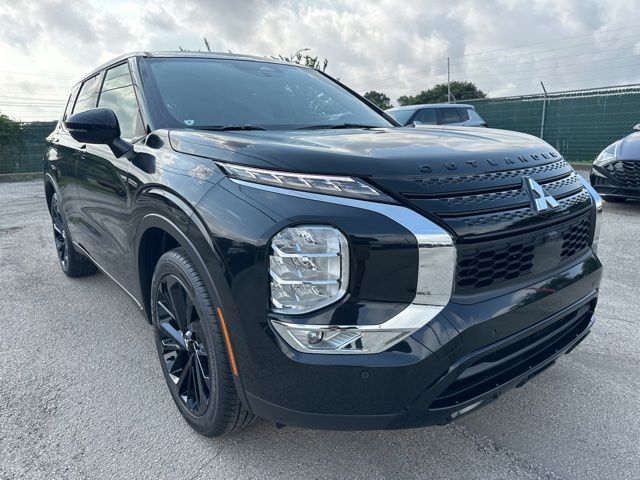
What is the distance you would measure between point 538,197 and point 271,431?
154 centimetres

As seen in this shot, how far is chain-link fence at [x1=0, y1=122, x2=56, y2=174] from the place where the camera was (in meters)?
16.8

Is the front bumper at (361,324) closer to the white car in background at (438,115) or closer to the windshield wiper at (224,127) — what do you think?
the windshield wiper at (224,127)

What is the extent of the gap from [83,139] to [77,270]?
241 centimetres

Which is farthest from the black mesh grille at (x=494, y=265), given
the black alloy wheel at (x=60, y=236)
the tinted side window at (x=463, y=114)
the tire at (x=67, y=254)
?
the tinted side window at (x=463, y=114)

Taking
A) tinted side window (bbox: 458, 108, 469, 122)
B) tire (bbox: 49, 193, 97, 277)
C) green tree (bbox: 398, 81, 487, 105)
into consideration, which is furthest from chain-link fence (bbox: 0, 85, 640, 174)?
green tree (bbox: 398, 81, 487, 105)

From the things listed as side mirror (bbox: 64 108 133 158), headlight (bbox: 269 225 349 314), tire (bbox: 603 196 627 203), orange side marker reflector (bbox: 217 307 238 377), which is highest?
side mirror (bbox: 64 108 133 158)

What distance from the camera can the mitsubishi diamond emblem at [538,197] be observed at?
1905 mm

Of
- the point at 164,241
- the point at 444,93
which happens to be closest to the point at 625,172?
the point at 164,241

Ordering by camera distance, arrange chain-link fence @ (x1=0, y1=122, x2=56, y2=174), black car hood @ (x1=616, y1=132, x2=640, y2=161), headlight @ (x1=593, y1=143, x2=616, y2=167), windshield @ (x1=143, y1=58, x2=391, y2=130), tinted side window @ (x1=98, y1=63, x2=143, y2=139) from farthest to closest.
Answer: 1. chain-link fence @ (x1=0, y1=122, x2=56, y2=174)
2. headlight @ (x1=593, y1=143, x2=616, y2=167)
3. black car hood @ (x1=616, y1=132, x2=640, y2=161)
4. tinted side window @ (x1=98, y1=63, x2=143, y2=139)
5. windshield @ (x1=143, y1=58, x2=391, y2=130)

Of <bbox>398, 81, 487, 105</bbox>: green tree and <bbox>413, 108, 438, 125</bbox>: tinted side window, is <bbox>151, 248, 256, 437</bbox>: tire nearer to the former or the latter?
<bbox>413, 108, 438, 125</bbox>: tinted side window

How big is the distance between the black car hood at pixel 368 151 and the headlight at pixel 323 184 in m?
0.03

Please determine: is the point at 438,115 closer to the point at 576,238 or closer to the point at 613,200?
the point at 613,200

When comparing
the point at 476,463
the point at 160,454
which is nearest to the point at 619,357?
the point at 476,463

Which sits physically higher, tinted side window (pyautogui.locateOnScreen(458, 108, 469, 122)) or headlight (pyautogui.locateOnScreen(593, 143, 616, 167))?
tinted side window (pyautogui.locateOnScreen(458, 108, 469, 122))
